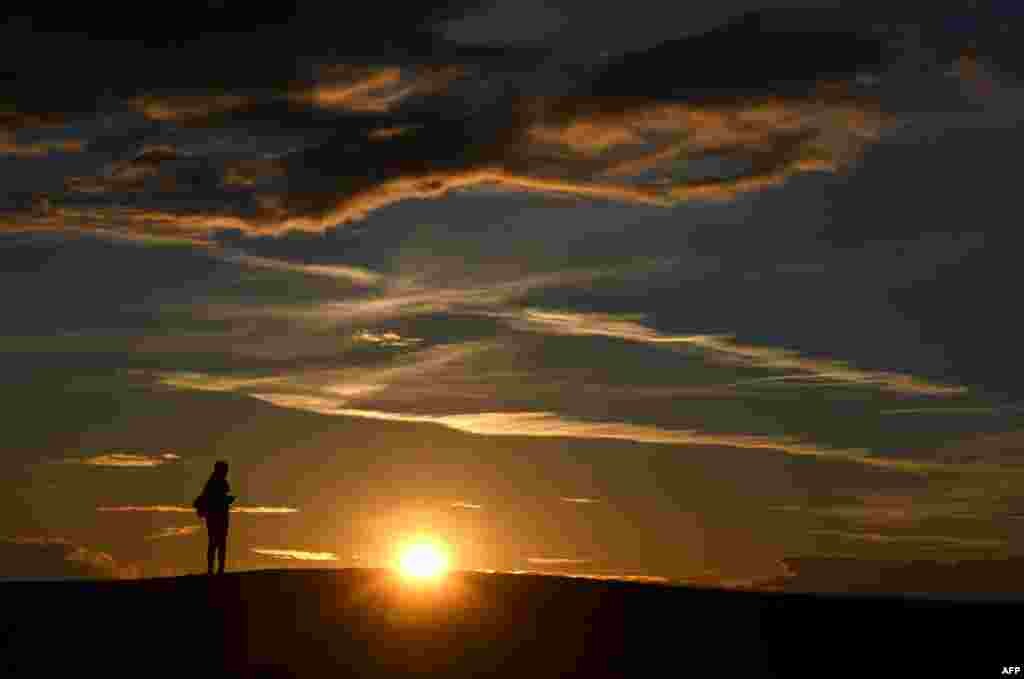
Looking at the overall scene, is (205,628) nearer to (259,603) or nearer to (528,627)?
(259,603)

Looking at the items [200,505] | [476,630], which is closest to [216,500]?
[200,505]

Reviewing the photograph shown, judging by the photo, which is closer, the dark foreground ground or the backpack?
the dark foreground ground

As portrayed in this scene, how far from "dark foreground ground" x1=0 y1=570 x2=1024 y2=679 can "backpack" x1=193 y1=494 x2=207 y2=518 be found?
4.71 ft

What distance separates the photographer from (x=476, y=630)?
2756 cm

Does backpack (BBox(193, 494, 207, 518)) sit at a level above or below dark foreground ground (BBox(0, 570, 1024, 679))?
above

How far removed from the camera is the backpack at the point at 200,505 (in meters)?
32.2

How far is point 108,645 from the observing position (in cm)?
2683

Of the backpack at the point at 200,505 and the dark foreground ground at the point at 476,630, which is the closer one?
the dark foreground ground at the point at 476,630

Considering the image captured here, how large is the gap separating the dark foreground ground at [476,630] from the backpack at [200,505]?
56.6 inches

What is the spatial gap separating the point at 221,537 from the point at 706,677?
39.1 feet

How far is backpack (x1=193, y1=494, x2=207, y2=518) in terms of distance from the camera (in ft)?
105

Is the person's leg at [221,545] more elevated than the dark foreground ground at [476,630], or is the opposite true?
the person's leg at [221,545]

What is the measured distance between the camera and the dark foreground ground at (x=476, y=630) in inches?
1003

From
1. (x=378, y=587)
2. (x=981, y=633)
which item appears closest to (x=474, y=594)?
(x=378, y=587)
